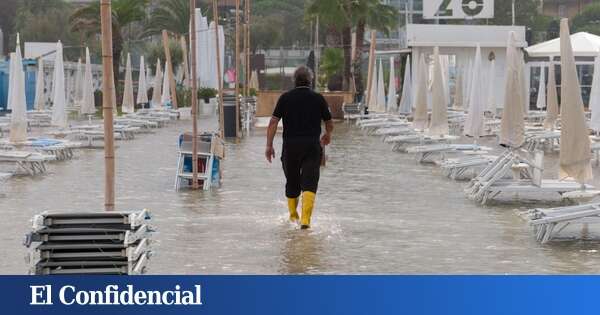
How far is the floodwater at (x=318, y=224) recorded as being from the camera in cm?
987

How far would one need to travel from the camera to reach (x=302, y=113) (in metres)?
11.7

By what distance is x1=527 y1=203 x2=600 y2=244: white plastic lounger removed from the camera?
432 inches

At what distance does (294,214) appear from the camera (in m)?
12.2

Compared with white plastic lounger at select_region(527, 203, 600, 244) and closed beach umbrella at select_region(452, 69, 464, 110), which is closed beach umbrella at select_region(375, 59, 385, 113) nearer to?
closed beach umbrella at select_region(452, 69, 464, 110)

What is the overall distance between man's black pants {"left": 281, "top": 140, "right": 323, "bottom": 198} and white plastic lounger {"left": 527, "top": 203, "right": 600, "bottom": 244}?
2.10 meters

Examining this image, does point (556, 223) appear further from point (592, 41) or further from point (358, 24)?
point (358, 24)

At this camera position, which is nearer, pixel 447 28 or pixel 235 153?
pixel 235 153

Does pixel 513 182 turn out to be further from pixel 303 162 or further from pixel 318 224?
pixel 303 162

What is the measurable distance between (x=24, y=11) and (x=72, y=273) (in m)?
83.1

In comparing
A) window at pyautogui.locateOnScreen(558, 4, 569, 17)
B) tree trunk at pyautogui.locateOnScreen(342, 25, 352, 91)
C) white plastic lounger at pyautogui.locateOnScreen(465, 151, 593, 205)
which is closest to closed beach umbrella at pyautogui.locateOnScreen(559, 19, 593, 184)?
white plastic lounger at pyautogui.locateOnScreen(465, 151, 593, 205)

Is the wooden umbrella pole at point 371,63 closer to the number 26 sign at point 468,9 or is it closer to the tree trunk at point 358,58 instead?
the tree trunk at point 358,58

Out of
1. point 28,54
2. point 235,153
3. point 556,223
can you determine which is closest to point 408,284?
point 556,223

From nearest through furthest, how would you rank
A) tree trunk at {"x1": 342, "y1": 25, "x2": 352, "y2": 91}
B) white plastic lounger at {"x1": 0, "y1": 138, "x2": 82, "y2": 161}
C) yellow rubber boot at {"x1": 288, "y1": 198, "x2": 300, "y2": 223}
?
yellow rubber boot at {"x1": 288, "y1": 198, "x2": 300, "y2": 223}, white plastic lounger at {"x1": 0, "y1": 138, "x2": 82, "y2": 161}, tree trunk at {"x1": 342, "y1": 25, "x2": 352, "y2": 91}

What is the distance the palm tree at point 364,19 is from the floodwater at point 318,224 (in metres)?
25.9
